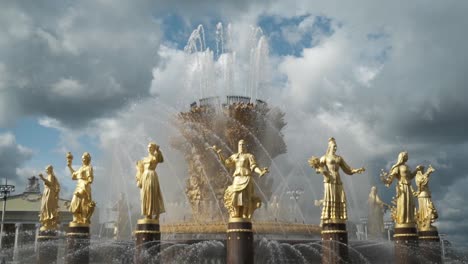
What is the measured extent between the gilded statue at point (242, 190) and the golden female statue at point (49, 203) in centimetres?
1066

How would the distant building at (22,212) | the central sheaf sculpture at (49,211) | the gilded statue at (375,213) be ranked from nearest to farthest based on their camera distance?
the central sheaf sculpture at (49,211) < the gilded statue at (375,213) < the distant building at (22,212)

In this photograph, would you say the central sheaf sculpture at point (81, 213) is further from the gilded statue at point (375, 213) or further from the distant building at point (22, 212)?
the distant building at point (22, 212)

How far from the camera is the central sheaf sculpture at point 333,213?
1628cm

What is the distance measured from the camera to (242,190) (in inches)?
632


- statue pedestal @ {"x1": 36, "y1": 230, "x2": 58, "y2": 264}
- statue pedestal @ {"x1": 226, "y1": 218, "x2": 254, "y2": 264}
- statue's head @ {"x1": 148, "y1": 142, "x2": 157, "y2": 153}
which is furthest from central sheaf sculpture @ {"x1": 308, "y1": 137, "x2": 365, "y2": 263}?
statue pedestal @ {"x1": 36, "y1": 230, "x2": 58, "y2": 264}

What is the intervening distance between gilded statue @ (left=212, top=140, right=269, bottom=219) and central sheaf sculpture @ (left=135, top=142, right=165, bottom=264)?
2.54 m

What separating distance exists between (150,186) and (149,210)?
2.66ft

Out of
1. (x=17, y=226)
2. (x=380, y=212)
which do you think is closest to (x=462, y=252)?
(x=380, y=212)

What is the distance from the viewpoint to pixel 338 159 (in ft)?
56.3

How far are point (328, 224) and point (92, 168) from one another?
1012 centimetres

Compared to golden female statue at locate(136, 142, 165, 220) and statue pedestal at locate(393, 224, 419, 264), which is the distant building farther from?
statue pedestal at locate(393, 224, 419, 264)

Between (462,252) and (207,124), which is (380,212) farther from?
(207,124)

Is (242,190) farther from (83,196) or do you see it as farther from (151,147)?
(83,196)

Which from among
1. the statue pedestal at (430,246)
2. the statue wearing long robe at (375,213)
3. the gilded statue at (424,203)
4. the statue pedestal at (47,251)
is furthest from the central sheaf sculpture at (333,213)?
the statue pedestal at (47,251)
